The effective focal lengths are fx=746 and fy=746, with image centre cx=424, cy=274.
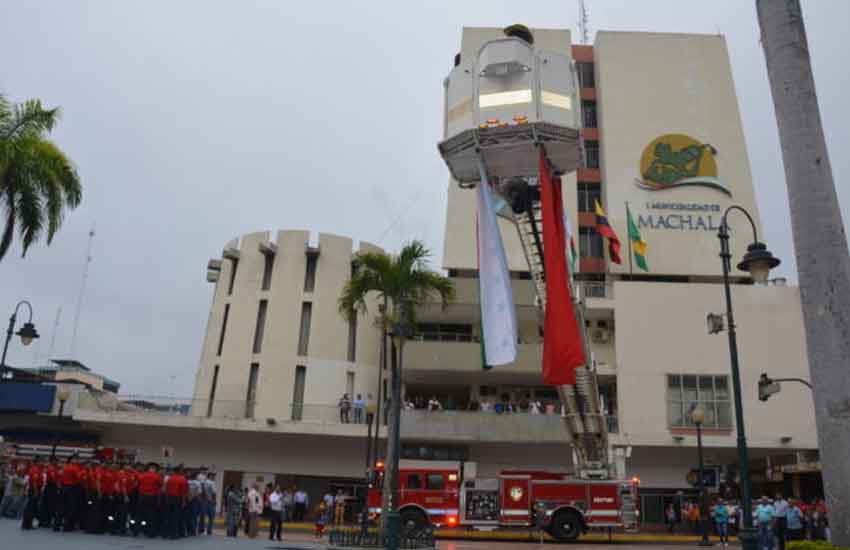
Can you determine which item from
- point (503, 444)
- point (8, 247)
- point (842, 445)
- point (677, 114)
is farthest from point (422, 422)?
point (842, 445)

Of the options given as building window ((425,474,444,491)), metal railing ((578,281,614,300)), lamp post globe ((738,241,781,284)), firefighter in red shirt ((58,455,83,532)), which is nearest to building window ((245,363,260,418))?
building window ((425,474,444,491))

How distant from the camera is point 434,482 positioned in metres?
27.6

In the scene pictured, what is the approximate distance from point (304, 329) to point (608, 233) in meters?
18.1

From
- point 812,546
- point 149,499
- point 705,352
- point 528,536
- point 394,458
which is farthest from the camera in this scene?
point 705,352

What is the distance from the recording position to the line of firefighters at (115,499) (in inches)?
770

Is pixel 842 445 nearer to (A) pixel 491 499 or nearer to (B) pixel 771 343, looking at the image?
(A) pixel 491 499

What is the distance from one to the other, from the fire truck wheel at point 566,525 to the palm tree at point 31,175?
63.2 feet

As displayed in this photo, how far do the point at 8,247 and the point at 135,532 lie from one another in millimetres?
9321

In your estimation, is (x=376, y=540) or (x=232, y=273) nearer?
(x=376, y=540)

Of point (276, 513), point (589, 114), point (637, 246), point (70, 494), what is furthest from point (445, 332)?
→ point (70, 494)

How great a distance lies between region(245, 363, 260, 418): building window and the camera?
134 ft

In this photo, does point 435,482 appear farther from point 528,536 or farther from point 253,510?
point 253,510

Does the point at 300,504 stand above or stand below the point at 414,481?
below

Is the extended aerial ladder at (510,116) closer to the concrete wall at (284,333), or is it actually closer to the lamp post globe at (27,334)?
the lamp post globe at (27,334)
